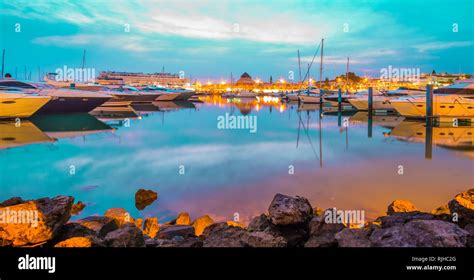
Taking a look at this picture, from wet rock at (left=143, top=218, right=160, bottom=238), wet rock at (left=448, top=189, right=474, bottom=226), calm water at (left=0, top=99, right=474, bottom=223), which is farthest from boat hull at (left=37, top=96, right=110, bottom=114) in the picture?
wet rock at (left=448, top=189, right=474, bottom=226)

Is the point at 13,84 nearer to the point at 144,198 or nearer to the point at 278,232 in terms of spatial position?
the point at 144,198

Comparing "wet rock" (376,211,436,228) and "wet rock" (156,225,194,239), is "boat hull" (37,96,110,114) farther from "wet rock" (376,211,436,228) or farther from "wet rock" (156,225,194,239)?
"wet rock" (376,211,436,228)

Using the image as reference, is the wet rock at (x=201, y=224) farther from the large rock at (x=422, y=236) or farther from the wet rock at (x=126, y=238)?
the large rock at (x=422, y=236)

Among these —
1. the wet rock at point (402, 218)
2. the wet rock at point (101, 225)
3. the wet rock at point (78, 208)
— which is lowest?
the wet rock at point (78, 208)

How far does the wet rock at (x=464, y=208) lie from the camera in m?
6.39

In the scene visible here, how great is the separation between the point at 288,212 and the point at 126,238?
2.43m

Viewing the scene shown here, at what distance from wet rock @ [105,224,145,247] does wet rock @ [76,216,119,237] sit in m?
1.22

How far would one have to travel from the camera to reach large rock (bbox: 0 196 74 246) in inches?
209

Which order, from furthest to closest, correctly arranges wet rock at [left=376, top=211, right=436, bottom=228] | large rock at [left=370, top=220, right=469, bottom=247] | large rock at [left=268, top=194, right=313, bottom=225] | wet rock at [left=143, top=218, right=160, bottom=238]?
wet rock at [left=143, top=218, right=160, bottom=238], wet rock at [left=376, top=211, right=436, bottom=228], large rock at [left=268, top=194, right=313, bottom=225], large rock at [left=370, top=220, right=469, bottom=247]

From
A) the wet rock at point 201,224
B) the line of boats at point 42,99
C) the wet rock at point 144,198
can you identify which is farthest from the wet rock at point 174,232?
the line of boats at point 42,99

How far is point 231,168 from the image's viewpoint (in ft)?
47.4

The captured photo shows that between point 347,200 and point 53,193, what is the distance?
833 centimetres

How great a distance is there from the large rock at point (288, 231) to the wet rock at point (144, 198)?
4403mm

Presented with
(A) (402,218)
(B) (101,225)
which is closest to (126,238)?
(B) (101,225)
